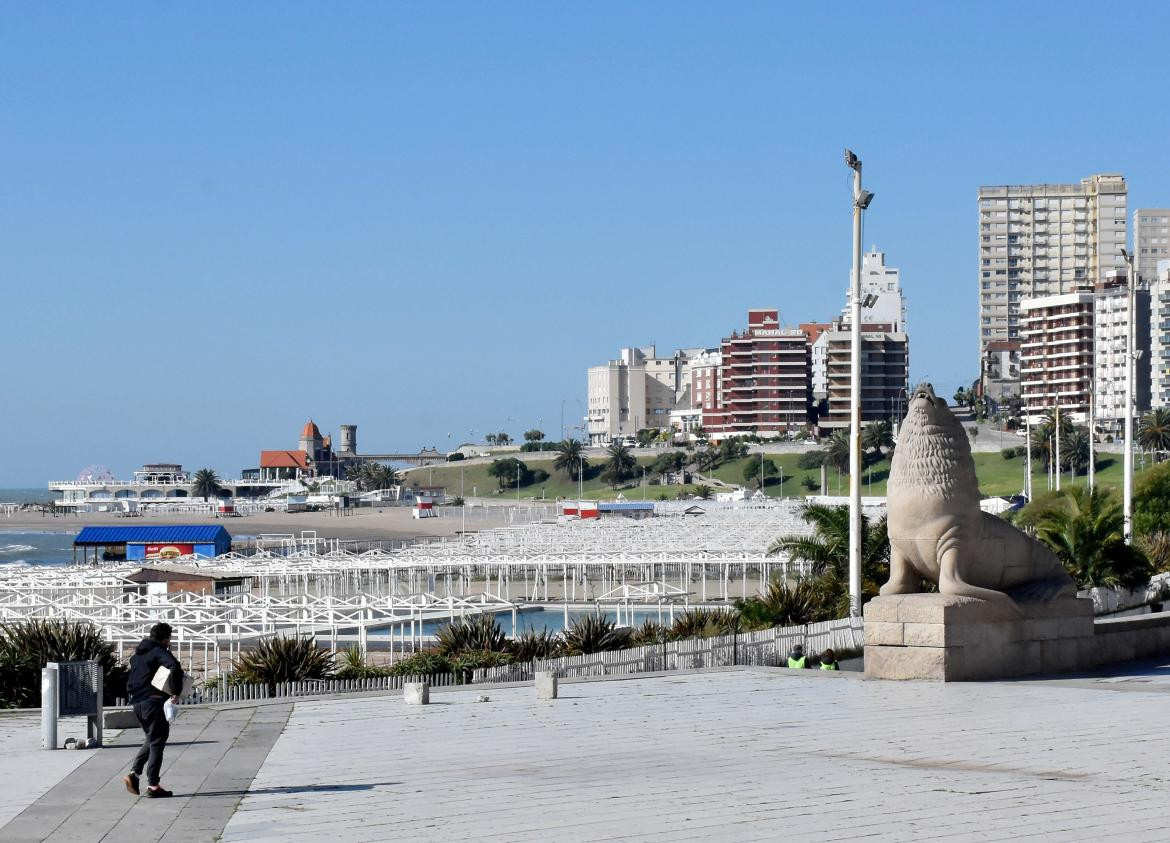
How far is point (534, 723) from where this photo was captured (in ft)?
53.0

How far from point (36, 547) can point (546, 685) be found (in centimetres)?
13589

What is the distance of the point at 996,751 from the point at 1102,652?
349 inches

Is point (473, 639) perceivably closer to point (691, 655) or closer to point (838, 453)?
point (691, 655)

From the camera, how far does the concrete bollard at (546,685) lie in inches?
709

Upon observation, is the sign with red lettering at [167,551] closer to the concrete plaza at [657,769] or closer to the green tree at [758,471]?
the concrete plaza at [657,769]

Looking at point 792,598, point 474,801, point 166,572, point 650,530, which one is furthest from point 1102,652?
point 650,530

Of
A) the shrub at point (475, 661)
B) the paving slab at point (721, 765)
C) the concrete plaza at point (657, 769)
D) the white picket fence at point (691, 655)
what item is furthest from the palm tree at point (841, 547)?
the concrete plaza at point (657, 769)

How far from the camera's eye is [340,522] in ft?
526

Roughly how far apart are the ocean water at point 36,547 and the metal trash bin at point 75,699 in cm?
8640

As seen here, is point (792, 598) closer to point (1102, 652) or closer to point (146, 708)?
point (1102, 652)

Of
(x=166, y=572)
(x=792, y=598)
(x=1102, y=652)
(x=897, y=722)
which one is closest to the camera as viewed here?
(x=897, y=722)

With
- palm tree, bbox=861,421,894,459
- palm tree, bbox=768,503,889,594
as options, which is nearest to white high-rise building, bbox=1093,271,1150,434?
palm tree, bbox=861,421,894,459

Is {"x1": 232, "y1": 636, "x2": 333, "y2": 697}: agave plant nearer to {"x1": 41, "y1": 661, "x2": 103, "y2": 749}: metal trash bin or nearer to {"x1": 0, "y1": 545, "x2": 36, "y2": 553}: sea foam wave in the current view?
{"x1": 41, "y1": 661, "x2": 103, "y2": 749}: metal trash bin

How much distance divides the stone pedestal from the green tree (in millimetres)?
161537
